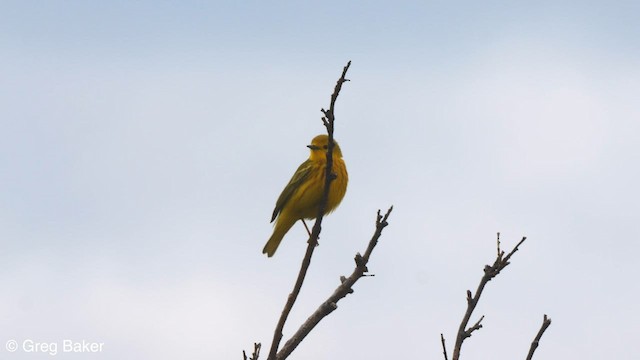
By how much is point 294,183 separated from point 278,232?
85 cm

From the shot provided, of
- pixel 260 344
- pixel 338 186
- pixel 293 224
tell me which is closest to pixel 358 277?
pixel 260 344

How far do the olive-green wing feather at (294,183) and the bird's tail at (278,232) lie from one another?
0.53 ft

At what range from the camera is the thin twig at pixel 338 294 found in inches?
243

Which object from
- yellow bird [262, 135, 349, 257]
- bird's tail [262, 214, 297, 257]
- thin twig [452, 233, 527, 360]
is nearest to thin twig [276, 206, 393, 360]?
thin twig [452, 233, 527, 360]

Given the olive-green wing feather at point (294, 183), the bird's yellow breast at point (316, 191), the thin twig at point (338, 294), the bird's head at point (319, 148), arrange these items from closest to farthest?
1. the thin twig at point (338, 294)
2. the bird's yellow breast at point (316, 191)
3. the olive-green wing feather at point (294, 183)
4. the bird's head at point (319, 148)

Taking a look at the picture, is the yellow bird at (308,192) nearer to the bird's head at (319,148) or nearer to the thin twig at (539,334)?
the bird's head at (319,148)

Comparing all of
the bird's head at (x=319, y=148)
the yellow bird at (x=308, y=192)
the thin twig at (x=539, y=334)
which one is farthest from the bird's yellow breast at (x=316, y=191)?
the thin twig at (x=539, y=334)

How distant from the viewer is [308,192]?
11.1 meters

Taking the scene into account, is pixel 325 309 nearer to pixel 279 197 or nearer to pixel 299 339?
pixel 299 339

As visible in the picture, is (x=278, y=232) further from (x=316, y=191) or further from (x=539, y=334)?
(x=539, y=334)

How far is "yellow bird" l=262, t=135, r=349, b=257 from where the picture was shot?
11.1 m

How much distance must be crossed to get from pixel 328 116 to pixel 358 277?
Answer: 116 centimetres

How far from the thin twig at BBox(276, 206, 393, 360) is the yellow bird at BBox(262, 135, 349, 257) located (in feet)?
13.9

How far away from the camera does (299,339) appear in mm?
6258
